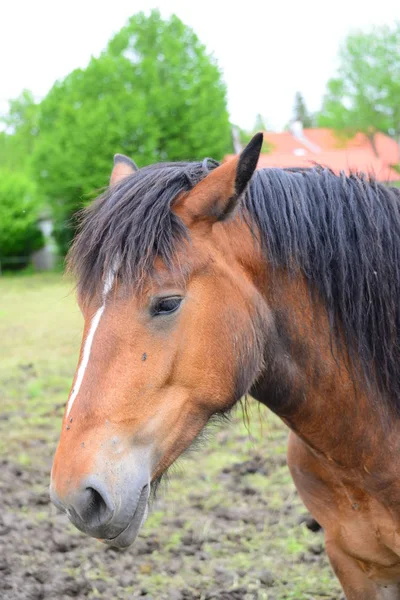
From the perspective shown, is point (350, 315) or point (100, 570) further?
point (100, 570)

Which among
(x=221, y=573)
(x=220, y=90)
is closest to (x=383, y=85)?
(x=220, y=90)

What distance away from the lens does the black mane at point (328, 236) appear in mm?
2250

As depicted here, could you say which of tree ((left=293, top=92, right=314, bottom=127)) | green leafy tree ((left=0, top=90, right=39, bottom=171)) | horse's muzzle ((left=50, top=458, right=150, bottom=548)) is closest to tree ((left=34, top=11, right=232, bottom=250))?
horse's muzzle ((left=50, top=458, right=150, bottom=548))

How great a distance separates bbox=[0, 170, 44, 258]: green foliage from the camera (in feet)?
98.0

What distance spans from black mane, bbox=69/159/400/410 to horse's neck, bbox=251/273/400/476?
0.07 m

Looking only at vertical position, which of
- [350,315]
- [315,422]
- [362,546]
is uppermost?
[350,315]

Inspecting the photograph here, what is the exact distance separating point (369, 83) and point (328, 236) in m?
41.6

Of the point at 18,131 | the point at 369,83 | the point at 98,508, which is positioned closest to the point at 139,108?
the point at 369,83

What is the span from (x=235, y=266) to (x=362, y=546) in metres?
1.33

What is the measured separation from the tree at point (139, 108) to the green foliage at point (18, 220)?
3625mm

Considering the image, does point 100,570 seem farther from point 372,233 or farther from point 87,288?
point 372,233

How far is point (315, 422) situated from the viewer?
244cm

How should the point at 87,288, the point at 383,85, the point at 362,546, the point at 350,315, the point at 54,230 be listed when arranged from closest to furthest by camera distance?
the point at 87,288 → the point at 350,315 → the point at 362,546 → the point at 54,230 → the point at 383,85

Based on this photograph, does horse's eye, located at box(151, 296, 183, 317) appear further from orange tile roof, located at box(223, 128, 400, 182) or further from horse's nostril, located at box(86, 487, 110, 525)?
orange tile roof, located at box(223, 128, 400, 182)
